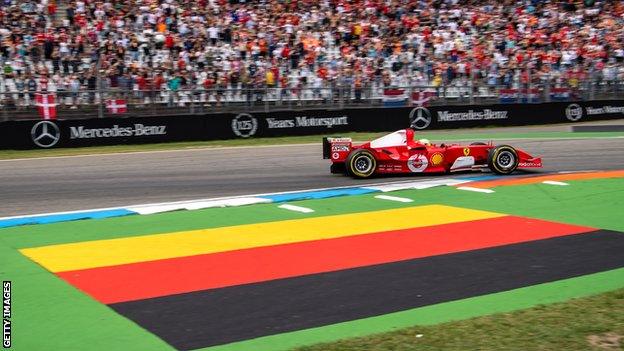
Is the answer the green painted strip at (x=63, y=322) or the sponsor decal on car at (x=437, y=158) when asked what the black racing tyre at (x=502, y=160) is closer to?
the sponsor decal on car at (x=437, y=158)

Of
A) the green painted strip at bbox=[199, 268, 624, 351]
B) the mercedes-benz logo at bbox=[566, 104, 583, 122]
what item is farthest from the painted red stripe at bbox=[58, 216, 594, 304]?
the mercedes-benz logo at bbox=[566, 104, 583, 122]

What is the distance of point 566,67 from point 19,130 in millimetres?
19510

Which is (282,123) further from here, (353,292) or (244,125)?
(353,292)

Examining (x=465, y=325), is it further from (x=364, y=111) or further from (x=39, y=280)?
(x=364, y=111)

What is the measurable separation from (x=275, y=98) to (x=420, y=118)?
5335 mm

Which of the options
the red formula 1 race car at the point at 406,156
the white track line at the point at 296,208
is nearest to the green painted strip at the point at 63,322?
the white track line at the point at 296,208

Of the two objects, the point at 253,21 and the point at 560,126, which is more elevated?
the point at 253,21

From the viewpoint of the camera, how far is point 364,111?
25.6 metres

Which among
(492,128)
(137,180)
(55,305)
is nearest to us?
(55,305)

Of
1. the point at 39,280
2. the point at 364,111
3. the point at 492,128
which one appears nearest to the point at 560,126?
the point at 492,128

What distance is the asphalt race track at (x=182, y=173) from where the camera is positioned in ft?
43.5

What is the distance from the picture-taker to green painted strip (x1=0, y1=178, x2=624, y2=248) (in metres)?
10.2

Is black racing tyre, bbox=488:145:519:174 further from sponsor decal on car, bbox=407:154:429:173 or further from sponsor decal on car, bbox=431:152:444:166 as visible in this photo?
sponsor decal on car, bbox=407:154:429:173

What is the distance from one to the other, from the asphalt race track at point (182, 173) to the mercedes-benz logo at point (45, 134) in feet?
8.09
